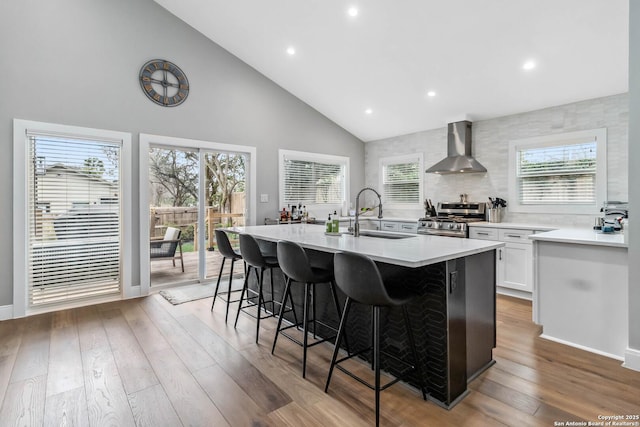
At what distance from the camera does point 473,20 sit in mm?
3307

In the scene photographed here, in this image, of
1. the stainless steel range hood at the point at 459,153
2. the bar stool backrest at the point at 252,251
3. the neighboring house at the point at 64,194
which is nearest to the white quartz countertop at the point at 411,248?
the bar stool backrest at the point at 252,251

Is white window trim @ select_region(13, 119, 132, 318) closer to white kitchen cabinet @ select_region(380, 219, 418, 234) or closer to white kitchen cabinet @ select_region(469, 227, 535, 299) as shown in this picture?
white kitchen cabinet @ select_region(380, 219, 418, 234)

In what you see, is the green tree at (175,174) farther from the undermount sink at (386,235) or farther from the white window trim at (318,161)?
the undermount sink at (386,235)

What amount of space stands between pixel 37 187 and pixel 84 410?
2.87 m

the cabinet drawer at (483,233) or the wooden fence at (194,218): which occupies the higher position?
the wooden fence at (194,218)

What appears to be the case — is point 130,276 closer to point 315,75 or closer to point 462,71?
point 315,75

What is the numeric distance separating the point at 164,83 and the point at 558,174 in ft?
17.8

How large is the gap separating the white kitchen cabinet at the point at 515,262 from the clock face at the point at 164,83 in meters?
4.70

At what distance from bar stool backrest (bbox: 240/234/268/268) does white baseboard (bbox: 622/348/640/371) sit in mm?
2871

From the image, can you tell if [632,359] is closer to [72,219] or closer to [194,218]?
[194,218]

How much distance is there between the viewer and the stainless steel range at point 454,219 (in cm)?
460

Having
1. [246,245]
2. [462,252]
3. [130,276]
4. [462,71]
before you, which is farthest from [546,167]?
[130,276]

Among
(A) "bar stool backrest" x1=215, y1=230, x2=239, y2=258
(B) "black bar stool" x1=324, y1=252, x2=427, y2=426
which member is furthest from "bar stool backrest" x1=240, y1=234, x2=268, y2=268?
(B) "black bar stool" x1=324, y1=252, x2=427, y2=426

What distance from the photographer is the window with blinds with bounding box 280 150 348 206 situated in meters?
5.72
